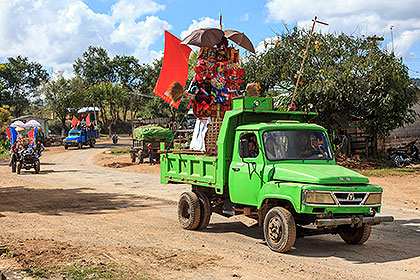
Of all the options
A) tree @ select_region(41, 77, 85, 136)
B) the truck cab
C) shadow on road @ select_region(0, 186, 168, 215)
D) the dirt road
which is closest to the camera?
the dirt road

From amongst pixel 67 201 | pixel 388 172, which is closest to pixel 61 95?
pixel 388 172

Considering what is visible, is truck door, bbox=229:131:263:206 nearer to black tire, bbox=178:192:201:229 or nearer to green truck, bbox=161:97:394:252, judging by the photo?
green truck, bbox=161:97:394:252

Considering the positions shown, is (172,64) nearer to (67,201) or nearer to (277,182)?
(277,182)

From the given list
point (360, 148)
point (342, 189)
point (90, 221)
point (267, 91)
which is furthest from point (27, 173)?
point (342, 189)

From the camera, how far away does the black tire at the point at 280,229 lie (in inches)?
296

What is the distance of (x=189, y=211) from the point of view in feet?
32.4

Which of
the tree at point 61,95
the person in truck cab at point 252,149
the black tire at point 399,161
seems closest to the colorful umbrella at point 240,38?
the person in truck cab at point 252,149

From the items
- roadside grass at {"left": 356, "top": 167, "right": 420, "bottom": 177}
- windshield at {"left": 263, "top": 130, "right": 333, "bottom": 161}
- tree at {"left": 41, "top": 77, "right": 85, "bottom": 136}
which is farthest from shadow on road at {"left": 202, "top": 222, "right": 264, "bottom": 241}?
tree at {"left": 41, "top": 77, "right": 85, "bottom": 136}

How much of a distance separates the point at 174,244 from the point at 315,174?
2.84 m

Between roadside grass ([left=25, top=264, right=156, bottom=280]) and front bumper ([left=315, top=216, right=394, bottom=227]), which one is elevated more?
front bumper ([left=315, top=216, right=394, bottom=227])

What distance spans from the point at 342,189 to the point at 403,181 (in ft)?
42.2

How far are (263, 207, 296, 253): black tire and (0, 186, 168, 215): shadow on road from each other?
605cm

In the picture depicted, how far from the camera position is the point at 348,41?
992 inches

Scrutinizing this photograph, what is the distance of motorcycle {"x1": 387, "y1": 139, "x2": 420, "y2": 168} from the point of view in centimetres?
2373
